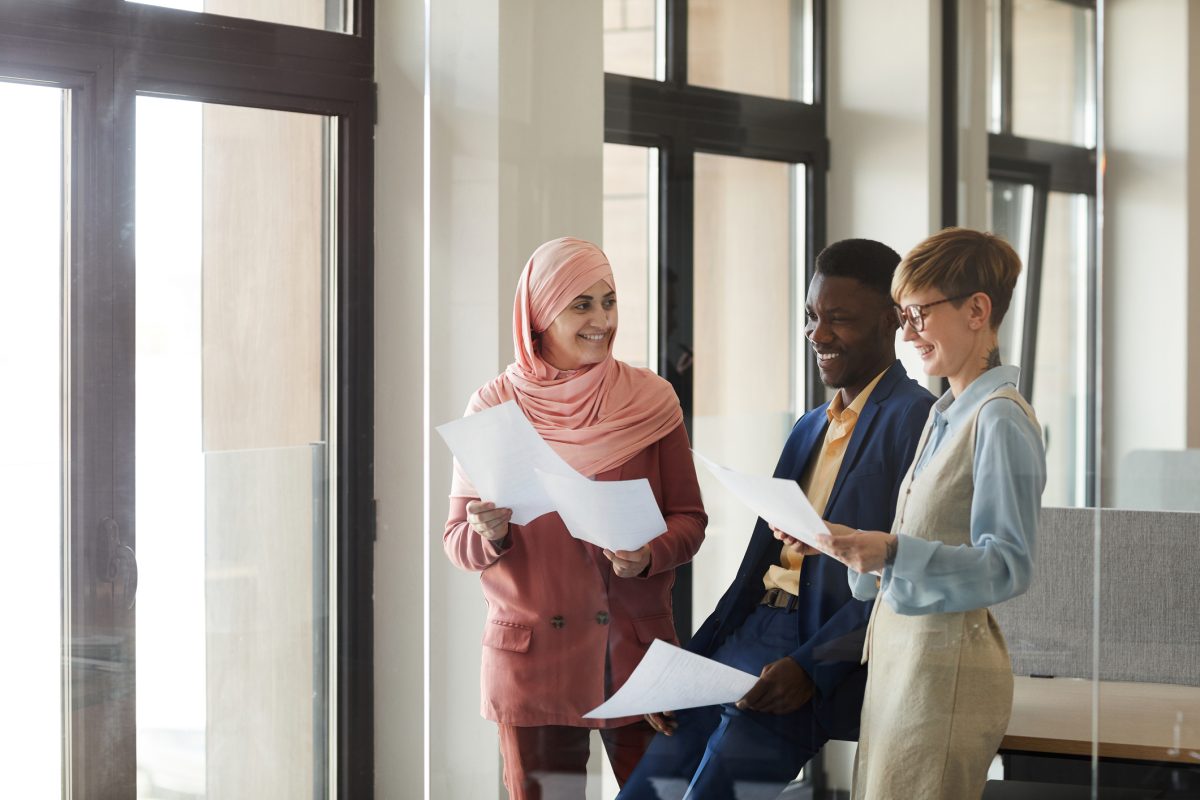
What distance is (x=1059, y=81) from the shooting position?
148 centimetres

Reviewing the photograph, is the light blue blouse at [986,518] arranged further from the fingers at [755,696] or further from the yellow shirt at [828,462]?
the fingers at [755,696]

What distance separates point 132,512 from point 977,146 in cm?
141

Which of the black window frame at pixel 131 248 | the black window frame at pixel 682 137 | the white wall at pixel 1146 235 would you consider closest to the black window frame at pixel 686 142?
the black window frame at pixel 682 137

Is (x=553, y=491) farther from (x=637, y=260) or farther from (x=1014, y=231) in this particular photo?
(x=1014, y=231)

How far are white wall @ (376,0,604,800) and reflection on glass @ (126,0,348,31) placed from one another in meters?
0.08

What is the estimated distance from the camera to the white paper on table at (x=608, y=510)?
5.38ft

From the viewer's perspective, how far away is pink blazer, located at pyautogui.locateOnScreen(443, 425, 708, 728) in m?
1.65

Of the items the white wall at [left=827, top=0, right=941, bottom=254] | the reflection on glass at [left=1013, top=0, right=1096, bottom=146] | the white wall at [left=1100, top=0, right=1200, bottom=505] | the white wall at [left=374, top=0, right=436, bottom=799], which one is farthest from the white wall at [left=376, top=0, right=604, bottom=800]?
the white wall at [left=1100, top=0, right=1200, bottom=505]

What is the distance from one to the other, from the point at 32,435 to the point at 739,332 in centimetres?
115

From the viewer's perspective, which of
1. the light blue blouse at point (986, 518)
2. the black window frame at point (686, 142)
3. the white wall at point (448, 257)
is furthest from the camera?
the white wall at point (448, 257)

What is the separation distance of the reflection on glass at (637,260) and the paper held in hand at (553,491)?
0.18 meters

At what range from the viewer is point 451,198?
189cm

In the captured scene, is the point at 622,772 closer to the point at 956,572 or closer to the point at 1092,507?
the point at 956,572

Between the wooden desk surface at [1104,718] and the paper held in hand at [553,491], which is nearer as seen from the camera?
the wooden desk surface at [1104,718]
